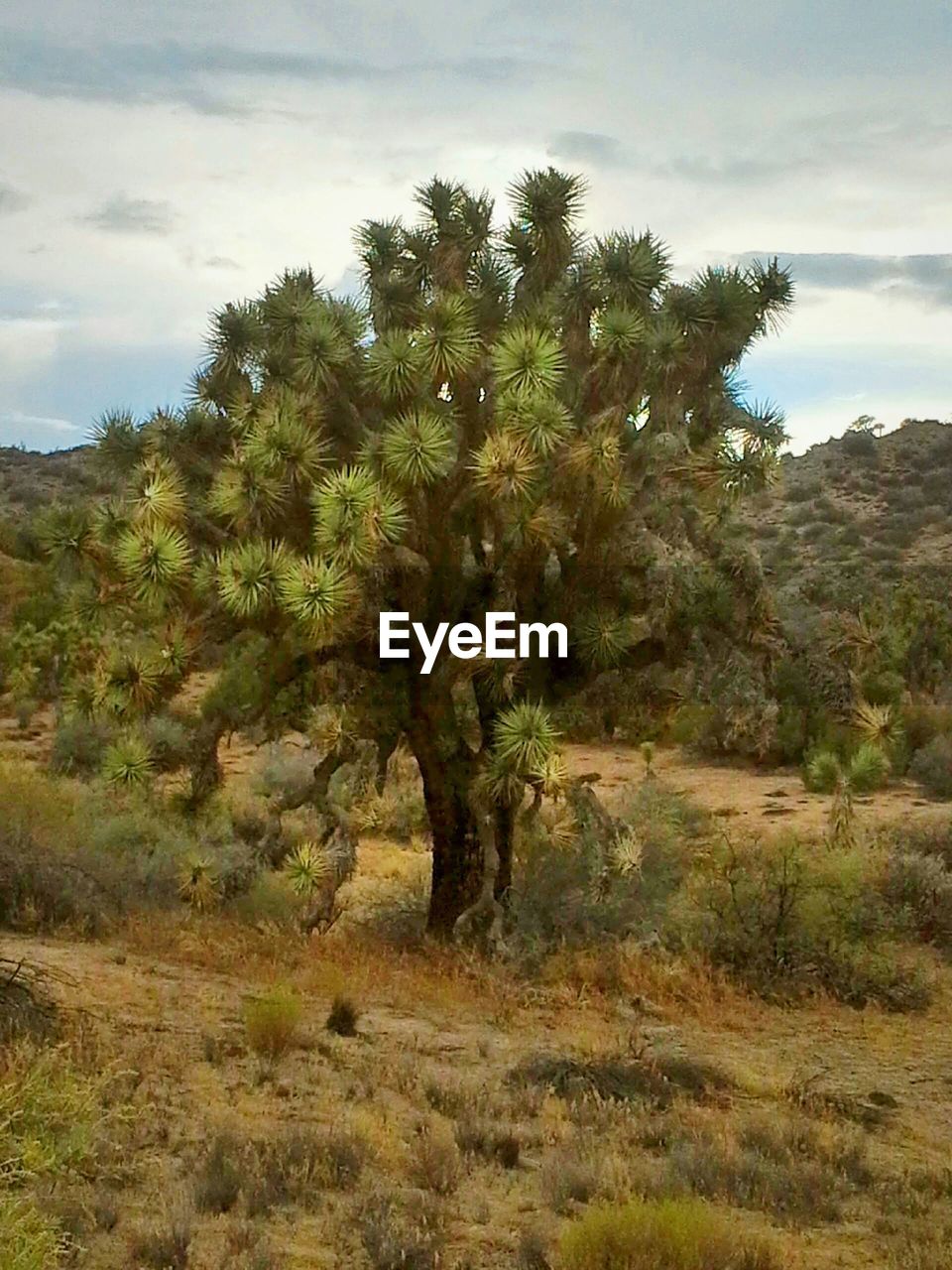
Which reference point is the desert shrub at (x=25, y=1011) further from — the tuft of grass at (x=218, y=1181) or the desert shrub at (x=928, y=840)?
the desert shrub at (x=928, y=840)

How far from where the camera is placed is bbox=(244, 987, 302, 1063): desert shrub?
763 centimetres

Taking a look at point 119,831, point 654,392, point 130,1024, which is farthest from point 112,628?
point 654,392

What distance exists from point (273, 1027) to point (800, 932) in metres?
4.53

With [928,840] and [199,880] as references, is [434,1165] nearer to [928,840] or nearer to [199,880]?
[199,880]

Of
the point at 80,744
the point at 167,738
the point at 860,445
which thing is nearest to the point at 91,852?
the point at 167,738

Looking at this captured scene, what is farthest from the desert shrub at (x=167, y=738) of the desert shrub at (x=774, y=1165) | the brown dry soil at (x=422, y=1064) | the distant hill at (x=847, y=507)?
the distant hill at (x=847, y=507)

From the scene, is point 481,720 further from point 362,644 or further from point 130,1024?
point 130,1024

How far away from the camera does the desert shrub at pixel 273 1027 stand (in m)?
7.63

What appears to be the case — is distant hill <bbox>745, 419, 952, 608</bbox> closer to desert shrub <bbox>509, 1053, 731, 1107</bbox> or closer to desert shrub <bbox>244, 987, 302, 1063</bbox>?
desert shrub <bbox>509, 1053, 731, 1107</bbox>

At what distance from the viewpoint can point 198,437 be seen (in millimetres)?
10719

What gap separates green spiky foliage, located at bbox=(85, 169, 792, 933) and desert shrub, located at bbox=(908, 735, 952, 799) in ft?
30.4

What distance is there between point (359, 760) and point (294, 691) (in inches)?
56.8
